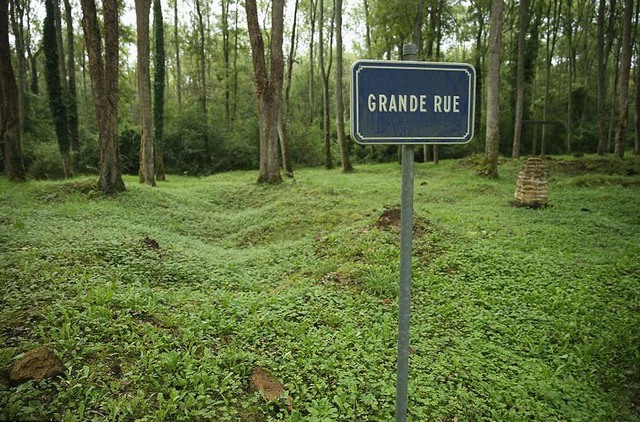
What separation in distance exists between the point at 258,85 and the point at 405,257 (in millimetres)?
14067

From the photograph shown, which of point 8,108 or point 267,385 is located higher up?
point 8,108

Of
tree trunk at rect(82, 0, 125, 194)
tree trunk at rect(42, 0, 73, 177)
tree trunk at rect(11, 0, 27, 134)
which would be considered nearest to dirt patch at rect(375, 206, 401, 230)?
tree trunk at rect(82, 0, 125, 194)

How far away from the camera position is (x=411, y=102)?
202cm

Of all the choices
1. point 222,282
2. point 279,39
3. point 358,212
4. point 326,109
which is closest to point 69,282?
point 222,282

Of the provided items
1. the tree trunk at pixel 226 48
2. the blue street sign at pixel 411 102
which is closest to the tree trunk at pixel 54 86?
the tree trunk at pixel 226 48

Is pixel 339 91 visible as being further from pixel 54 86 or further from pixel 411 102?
pixel 411 102

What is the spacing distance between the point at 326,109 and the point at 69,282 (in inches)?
869

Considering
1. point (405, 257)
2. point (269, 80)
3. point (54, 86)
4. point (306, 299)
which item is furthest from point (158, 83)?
point (405, 257)

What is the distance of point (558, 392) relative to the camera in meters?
3.47

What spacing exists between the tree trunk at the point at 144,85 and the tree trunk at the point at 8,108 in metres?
3.92

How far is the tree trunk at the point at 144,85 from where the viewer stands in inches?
575

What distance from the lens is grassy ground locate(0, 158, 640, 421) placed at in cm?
301

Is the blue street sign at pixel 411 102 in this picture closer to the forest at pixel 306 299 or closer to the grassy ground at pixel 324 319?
the forest at pixel 306 299

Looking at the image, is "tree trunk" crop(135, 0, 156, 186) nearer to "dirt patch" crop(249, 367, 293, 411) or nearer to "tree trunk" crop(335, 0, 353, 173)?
"tree trunk" crop(335, 0, 353, 173)
